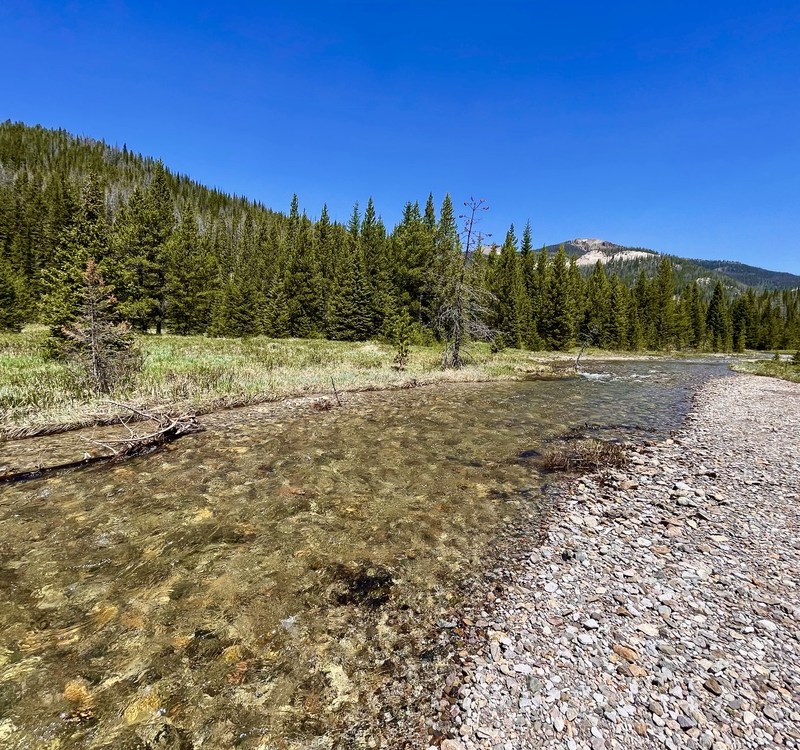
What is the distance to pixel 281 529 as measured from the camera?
6777 millimetres

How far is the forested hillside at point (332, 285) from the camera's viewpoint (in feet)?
92.1

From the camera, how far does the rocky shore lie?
3.27m

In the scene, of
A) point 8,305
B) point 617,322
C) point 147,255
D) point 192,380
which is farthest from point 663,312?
point 8,305

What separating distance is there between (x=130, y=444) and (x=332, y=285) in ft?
150

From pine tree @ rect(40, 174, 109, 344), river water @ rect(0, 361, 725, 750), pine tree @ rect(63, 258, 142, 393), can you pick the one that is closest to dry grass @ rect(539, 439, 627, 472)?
river water @ rect(0, 361, 725, 750)

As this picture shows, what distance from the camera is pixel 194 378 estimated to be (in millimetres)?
17328

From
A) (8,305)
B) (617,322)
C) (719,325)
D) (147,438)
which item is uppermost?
(719,325)

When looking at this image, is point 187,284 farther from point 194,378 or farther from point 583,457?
point 583,457

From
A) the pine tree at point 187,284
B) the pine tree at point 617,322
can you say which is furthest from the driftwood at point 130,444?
the pine tree at point 617,322

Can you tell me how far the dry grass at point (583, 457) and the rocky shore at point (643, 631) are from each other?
1.77 meters

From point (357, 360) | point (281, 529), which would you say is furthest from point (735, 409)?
point (357, 360)

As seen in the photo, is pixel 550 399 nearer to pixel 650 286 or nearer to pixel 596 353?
pixel 596 353

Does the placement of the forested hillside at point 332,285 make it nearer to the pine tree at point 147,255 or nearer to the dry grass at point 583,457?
the pine tree at point 147,255

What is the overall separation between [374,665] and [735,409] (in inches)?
806
